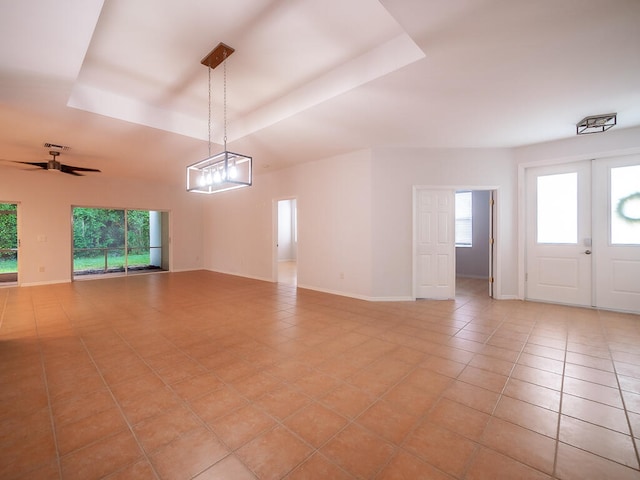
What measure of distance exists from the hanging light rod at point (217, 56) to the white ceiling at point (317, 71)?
60 mm

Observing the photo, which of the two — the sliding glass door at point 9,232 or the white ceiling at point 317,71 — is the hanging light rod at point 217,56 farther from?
the sliding glass door at point 9,232

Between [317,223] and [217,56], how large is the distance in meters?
3.67

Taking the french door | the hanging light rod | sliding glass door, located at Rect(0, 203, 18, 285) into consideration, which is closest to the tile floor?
the french door

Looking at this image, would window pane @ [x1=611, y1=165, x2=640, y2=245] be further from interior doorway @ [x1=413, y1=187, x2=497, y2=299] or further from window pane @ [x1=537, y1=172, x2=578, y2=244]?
interior doorway @ [x1=413, y1=187, x2=497, y2=299]

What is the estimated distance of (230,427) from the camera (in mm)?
1812

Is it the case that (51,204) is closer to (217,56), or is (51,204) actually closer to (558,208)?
(217,56)

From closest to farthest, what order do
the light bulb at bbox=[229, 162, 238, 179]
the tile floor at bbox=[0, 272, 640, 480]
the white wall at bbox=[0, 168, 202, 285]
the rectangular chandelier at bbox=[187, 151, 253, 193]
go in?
the tile floor at bbox=[0, 272, 640, 480]
the rectangular chandelier at bbox=[187, 151, 253, 193]
the light bulb at bbox=[229, 162, 238, 179]
the white wall at bbox=[0, 168, 202, 285]

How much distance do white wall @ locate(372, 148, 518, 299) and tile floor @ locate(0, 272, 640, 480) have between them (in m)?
1.13

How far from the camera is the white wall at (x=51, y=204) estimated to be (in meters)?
6.54

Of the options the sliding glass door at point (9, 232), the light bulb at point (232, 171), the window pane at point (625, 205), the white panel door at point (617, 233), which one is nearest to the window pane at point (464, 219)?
the white panel door at point (617, 233)

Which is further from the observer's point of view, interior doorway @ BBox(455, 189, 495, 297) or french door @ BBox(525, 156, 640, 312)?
interior doorway @ BBox(455, 189, 495, 297)

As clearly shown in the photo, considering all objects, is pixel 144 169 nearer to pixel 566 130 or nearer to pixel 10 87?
pixel 10 87

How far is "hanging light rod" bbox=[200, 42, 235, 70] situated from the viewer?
274 cm

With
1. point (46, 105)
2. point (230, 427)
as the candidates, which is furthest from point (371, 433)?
point (46, 105)
